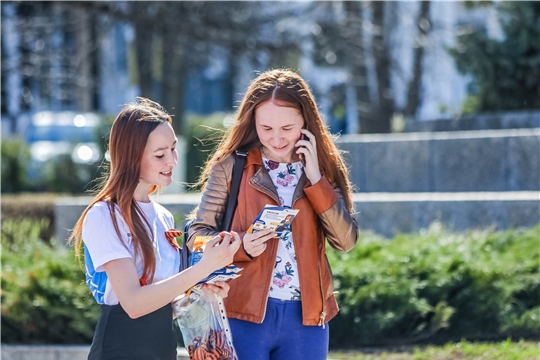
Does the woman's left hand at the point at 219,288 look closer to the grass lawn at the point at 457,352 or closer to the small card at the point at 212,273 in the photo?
the small card at the point at 212,273

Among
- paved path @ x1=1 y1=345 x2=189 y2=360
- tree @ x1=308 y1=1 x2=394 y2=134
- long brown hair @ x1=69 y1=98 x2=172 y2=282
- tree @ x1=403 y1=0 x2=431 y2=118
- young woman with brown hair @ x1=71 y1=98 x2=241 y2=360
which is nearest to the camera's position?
young woman with brown hair @ x1=71 y1=98 x2=241 y2=360

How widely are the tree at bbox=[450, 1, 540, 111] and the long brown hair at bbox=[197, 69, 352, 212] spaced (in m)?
8.04

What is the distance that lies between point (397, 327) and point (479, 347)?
60 cm

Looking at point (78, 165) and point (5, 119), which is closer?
point (78, 165)

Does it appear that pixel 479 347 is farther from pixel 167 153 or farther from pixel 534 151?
pixel 534 151

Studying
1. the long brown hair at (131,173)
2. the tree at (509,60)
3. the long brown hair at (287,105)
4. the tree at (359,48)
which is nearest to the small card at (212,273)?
the long brown hair at (131,173)

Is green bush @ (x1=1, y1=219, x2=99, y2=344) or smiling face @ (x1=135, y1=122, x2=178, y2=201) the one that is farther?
green bush @ (x1=1, y1=219, x2=99, y2=344)

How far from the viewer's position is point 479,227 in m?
7.14

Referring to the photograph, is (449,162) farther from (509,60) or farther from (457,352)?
(457,352)

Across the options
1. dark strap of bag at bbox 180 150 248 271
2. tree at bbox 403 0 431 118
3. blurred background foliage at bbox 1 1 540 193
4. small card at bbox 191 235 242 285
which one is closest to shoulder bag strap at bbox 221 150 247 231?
dark strap of bag at bbox 180 150 248 271

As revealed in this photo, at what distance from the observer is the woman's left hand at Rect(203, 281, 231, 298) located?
8.38 ft

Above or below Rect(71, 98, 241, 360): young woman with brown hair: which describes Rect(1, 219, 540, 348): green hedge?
below

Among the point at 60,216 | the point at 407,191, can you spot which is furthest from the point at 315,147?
the point at 407,191

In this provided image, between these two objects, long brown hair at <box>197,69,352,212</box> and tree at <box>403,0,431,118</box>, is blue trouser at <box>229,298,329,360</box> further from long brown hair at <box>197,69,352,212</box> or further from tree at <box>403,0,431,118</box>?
tree at <box>403,0,431,118</box>
